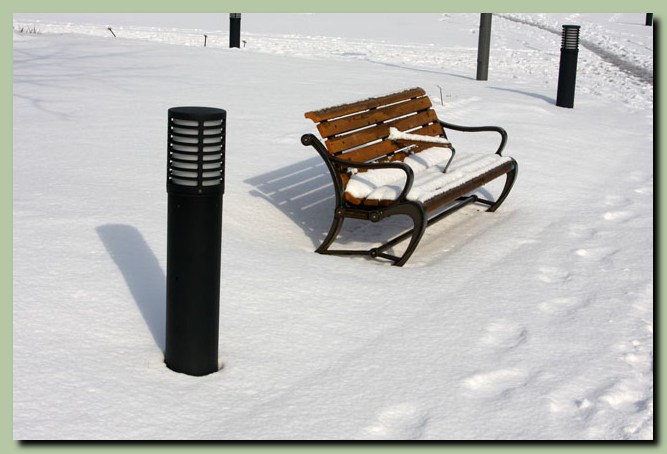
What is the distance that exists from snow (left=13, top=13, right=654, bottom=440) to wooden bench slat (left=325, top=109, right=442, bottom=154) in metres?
0.65

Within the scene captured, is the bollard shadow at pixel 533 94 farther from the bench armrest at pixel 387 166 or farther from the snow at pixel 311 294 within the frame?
the bench armrest at pixel 387 166

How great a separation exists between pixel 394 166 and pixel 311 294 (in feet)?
3.57

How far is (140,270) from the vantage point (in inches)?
204

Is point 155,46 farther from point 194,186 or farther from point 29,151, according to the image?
point 194,186

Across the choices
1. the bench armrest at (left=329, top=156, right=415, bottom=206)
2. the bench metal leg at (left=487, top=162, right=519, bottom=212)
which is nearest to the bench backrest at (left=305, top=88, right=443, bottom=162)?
the bench armrest at (left=329, top=156, right=415, bottom=206)

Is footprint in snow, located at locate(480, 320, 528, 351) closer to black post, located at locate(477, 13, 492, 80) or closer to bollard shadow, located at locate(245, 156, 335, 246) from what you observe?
bollard shadow, located at locate(245, 156, 335, 246)

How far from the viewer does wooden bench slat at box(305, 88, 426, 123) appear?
19.6 feet

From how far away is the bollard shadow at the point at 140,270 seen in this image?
4723 millimetres

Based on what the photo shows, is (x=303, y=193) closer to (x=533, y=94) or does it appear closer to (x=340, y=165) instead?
(x=340, y=165)

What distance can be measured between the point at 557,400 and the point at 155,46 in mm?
11821

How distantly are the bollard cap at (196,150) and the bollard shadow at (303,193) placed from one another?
2.29 meters

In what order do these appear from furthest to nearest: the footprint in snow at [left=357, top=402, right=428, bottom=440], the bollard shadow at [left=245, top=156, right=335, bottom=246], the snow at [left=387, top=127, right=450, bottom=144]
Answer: the bollard shadow at [left=245, top=156, right=335, bottom=246], the snow at [left=387, top=127, right=450, bottom=144], the footprint in snow at [left=357, top=402, right=428, bottom=440]

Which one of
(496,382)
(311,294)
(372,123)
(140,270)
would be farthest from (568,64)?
(496,382)

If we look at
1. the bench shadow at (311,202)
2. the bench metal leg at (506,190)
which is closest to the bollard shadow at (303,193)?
the bench shadow at (311,202)
